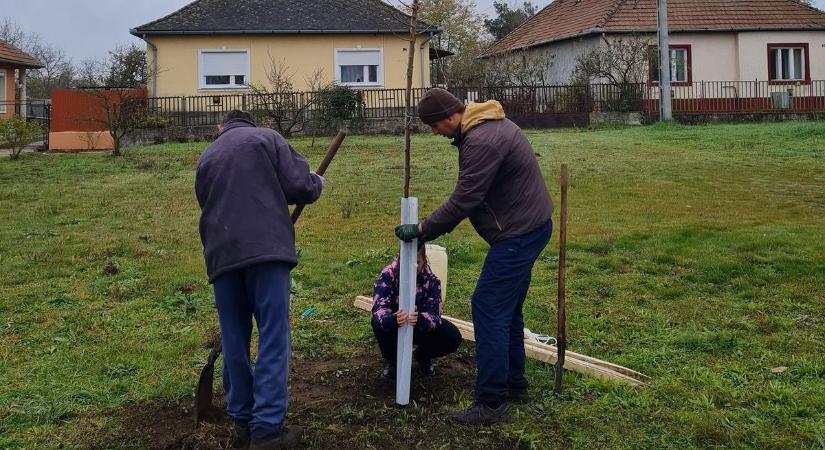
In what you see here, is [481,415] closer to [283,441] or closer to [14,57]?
[283,441]

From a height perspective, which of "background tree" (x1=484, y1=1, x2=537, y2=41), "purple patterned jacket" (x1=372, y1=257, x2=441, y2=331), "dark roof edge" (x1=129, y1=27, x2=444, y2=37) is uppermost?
"background tree" (x1=484, y1=1, x2=537, y2=41)

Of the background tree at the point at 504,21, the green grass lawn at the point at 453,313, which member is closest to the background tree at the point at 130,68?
the green grass lawn at the point at 453,313

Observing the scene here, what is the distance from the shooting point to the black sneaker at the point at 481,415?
13.3 ft

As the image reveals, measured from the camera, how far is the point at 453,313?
6297 mm

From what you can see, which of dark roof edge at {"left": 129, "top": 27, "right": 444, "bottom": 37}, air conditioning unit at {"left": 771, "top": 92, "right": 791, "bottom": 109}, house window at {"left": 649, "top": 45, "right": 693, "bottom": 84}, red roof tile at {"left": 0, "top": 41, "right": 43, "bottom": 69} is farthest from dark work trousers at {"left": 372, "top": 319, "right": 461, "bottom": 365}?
red roof tile at {"left": 0, "top": 41, "right": 43, "bottom": 69}

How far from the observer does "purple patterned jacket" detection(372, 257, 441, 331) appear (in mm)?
4520

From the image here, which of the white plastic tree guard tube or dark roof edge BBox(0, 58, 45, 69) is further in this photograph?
dark roof edge BBox(0, 58, 45, 69)

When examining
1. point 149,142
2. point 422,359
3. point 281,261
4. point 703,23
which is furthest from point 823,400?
point 703,23

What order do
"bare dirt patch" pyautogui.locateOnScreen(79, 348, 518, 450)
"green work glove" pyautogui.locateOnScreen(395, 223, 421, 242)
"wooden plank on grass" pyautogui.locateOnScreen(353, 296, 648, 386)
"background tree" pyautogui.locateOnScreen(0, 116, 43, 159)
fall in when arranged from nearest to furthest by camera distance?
"bare dirt patch" pyautogui.locateOnScreen(79, 348, 518, 450), "green work glove" pyautogui.locateOnScreen(395, 223, 421, 242), "wooden plank on grass" pyautogui.locateOnScreen(353, 296, 648, 386), "background tree" pyautogui.locateOnScreen(0, 116, 43, 159)

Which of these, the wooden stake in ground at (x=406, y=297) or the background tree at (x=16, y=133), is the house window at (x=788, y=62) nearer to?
the background tree at (x=16, y=133)

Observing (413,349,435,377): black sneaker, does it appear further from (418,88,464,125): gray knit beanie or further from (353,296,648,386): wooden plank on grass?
(418,88,464,125): gray knit beanie

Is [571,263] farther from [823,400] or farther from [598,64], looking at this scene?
[598,64]

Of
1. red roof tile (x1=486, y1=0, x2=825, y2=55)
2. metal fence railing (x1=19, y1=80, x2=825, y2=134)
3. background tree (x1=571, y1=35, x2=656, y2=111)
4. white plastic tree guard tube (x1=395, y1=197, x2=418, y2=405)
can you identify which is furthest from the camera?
red roof tile (x1=486, y1=0, x2=825, y2=55)

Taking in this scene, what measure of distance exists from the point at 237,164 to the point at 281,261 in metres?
0.48
